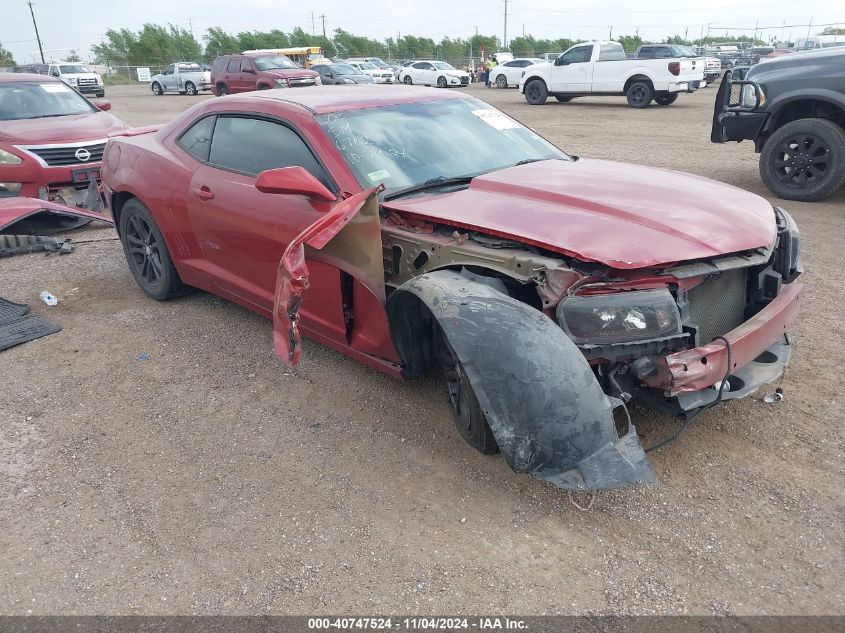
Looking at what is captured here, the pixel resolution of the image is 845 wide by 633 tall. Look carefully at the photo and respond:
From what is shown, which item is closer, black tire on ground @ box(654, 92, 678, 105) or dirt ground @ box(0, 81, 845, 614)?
dirt ground @ box(0, 81, 845, 614)

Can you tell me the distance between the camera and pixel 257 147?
4000mm

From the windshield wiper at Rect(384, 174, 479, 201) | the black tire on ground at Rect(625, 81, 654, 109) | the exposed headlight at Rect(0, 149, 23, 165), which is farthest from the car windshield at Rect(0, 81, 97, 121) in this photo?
the black tire on ground at Rect(625, 81, 654, 109)

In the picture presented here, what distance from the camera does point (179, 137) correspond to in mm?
4652

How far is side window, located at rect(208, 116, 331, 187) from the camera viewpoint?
368cm

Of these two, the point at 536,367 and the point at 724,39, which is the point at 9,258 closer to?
the point at 536,367

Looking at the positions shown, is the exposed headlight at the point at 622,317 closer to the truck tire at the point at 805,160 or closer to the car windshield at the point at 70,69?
the truck tire at the point at 805,160

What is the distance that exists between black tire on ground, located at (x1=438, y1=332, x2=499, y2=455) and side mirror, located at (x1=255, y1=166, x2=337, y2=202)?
93 cm

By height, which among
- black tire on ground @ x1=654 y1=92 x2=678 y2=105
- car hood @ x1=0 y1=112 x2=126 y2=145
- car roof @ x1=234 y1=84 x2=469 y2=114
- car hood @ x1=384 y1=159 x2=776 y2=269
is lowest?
black tire on ground @ x1=654 y1=92 x2=678 y2=105

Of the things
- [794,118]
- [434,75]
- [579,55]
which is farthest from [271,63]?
[794,118]

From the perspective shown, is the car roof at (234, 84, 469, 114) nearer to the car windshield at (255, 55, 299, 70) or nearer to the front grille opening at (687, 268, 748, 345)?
the front grille opening at (687, 268, 748, 345)

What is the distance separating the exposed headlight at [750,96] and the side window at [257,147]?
5.86 m

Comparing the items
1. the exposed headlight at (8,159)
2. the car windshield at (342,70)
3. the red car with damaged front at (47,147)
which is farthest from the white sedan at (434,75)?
the exposed headlight at (8,159)

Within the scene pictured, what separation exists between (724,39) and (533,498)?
96.8 meters

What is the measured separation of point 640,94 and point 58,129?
15.5 m
